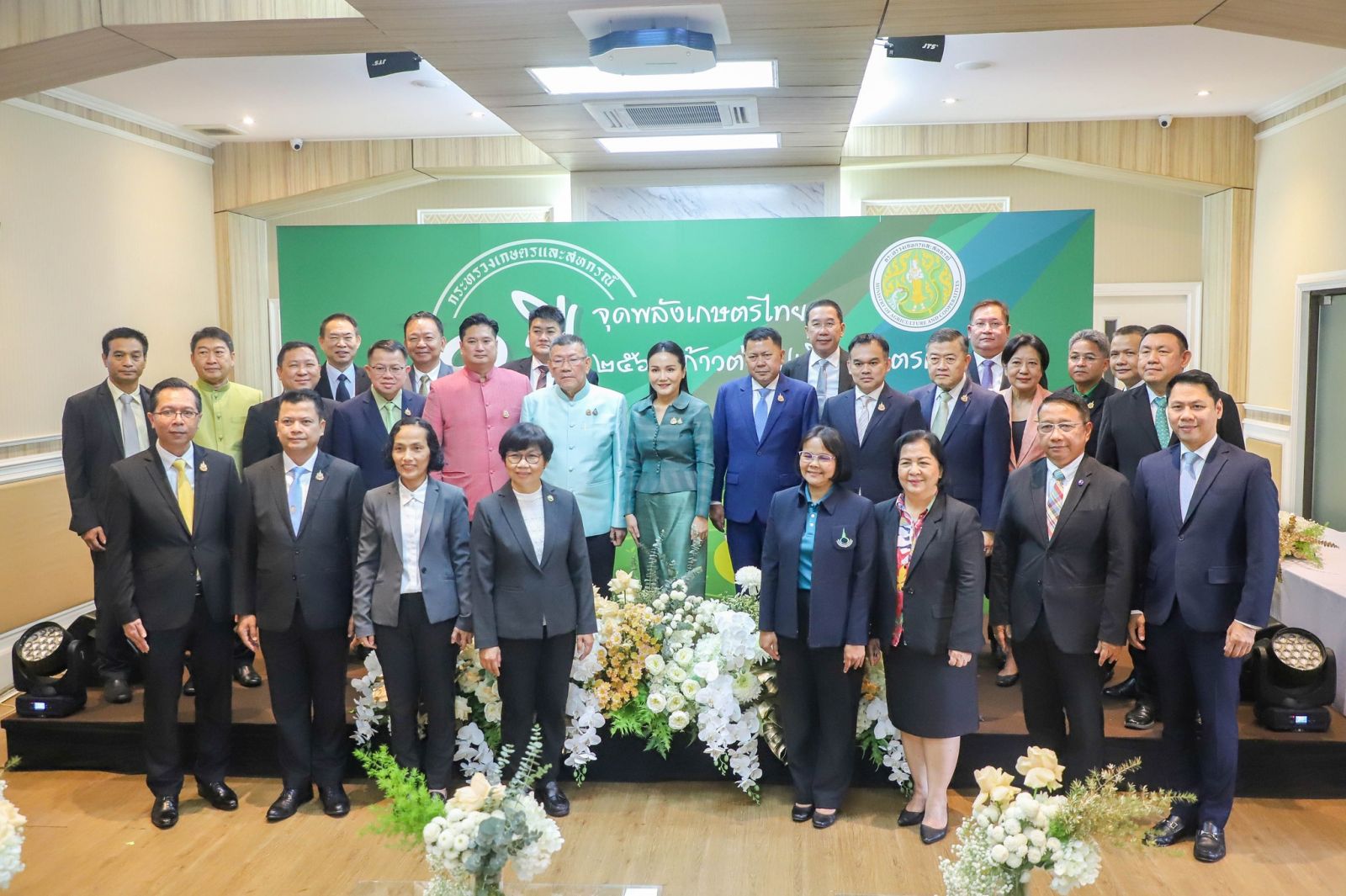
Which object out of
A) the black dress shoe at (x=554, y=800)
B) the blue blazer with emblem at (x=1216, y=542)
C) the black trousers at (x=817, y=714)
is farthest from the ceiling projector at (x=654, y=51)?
the black dress shoe at (x=554, y=800)

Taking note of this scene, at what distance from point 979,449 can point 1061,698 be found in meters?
1.09

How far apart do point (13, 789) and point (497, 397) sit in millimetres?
2430

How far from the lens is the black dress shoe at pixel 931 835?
146 inches

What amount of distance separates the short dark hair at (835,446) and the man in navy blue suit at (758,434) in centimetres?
87

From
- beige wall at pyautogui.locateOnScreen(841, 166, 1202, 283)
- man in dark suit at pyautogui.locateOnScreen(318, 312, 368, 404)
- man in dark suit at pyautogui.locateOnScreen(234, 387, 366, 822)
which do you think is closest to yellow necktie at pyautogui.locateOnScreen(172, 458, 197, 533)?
man in dark suit at pyautogui.locateOnScreen(234, 387, 366, 822)

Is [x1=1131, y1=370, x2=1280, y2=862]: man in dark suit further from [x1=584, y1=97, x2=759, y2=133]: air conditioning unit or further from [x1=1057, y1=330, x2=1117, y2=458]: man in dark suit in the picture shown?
[x1=584, y1=97, x2=759, y2=133]: air conditioning unit

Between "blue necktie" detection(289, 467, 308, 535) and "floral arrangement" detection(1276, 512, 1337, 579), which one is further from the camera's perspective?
"floral arrangement" detection(1276, 512, 1337, 579)

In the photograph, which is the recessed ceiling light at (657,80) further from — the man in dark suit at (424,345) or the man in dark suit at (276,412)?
the man in dark suit at (276,412)

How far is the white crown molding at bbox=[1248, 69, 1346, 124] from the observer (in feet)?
22.5

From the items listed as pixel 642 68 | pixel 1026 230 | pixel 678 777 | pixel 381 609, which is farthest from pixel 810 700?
pixel 1026 230

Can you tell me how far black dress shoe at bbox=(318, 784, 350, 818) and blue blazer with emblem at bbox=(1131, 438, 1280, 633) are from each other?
113 inches

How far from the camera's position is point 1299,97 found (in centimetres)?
737

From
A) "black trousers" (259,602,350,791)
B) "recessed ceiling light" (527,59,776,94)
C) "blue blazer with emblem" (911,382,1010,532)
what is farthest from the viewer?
"recessed ceiling light" (527,59,776,94)

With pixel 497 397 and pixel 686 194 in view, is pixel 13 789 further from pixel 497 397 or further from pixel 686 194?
pixel 686 194
